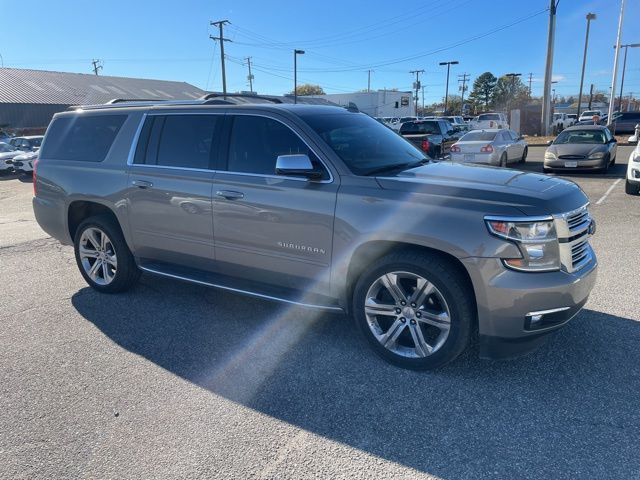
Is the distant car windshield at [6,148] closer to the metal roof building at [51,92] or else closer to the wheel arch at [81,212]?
the wheel arch at [81,212]

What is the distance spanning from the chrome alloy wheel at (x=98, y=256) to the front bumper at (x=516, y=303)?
3.72 meters

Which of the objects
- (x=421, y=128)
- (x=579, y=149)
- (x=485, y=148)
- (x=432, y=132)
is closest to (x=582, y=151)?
(x=579, y=149)

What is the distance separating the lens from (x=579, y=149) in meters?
14.6

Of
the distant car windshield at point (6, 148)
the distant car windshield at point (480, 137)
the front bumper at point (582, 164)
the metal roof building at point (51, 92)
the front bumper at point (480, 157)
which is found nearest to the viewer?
the front bumper at point (582, 164)

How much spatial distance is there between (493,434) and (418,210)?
1465 mm

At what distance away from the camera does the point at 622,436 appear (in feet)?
9.20

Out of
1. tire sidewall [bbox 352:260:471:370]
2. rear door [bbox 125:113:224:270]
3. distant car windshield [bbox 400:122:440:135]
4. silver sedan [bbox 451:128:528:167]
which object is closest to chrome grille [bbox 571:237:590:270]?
tire sidewall [bbox 352:260:471:370]

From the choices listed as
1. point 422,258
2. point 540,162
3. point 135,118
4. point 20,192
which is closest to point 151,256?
point 135,118

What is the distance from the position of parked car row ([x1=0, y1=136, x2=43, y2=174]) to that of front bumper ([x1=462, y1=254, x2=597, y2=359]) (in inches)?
787

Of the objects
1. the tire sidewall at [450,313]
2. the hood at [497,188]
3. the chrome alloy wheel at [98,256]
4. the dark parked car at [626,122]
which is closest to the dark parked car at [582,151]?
the hood at [497,188]

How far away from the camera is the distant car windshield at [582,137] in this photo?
15.2m

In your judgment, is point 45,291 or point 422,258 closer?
point 422,258

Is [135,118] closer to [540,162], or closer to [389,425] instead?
[389,425]

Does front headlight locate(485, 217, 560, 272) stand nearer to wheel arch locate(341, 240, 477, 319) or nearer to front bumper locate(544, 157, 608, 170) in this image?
wheel arch locate(341, 240, 477, 319)
